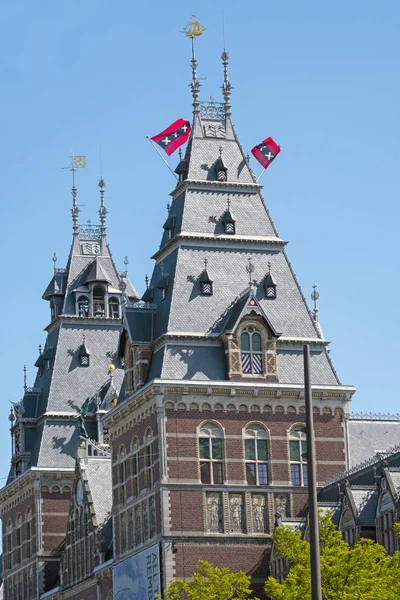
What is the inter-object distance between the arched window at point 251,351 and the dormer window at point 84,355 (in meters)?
23.1

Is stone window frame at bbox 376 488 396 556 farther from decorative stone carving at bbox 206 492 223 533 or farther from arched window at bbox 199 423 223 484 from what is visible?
arched window at bbox 199 423 223 484

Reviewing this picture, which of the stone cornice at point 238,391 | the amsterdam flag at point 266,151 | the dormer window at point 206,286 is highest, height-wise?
the amsterdam flag at point 266,151

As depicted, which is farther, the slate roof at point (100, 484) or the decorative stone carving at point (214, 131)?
the slate roof at point (100, 484)

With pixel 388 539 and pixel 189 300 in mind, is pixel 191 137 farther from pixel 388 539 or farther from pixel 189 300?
pixel 388 539

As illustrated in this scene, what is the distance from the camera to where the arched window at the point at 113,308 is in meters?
94.3

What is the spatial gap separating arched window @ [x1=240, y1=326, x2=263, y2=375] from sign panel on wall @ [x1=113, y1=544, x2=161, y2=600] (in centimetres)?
914

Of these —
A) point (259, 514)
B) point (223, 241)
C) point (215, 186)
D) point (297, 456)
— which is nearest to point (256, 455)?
point (297, 456)

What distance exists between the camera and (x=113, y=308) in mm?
94750

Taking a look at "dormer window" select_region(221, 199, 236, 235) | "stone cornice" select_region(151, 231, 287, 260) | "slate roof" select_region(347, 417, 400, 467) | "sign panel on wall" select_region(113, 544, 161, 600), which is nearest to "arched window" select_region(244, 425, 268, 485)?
"slate roof" select_region(347, 417, 400, 467)

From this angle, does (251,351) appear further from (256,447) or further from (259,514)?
(259,514)

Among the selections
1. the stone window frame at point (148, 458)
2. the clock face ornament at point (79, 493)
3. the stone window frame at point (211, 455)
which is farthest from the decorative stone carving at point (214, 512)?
the clock face ornament at point (79, 493)

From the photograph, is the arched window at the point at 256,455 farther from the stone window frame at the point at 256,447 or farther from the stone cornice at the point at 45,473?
the stone cornice at the point at 45,473

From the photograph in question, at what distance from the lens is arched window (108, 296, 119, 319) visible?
309 ft

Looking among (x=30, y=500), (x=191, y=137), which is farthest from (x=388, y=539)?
(x=30, y=500)
